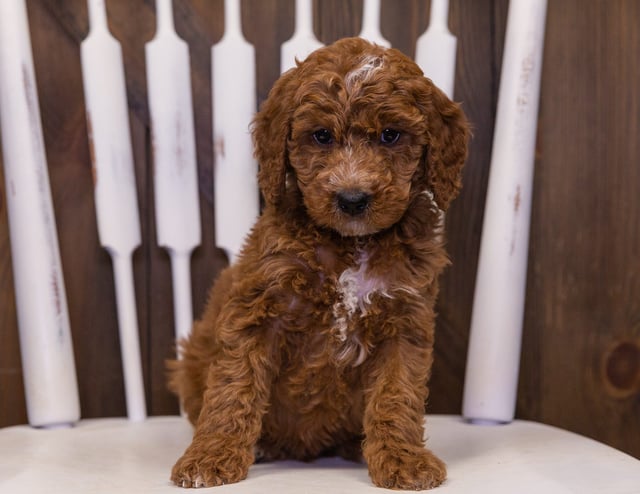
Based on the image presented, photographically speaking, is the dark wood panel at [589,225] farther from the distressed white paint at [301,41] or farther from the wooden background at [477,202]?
the distressed white paint at [301,41]

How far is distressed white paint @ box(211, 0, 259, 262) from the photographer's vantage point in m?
1.69

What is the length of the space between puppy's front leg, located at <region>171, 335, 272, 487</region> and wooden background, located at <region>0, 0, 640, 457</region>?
568mm

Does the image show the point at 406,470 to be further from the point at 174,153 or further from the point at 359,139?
the point at 174,153

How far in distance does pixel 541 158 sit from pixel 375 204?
755mm

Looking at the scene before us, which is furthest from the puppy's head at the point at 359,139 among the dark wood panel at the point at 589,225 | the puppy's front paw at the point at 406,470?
the dark wood panel at the point at 589,225

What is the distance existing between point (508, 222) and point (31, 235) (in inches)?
35.6

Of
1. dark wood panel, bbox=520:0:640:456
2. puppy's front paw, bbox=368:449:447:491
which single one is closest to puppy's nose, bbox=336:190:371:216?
puppy's front paw, bbox=368:449:447:491

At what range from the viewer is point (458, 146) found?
140cm

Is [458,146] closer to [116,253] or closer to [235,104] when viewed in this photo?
[235,104]

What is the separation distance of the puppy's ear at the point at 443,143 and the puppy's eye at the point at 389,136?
58mm

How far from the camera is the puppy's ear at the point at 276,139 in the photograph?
1.37 m

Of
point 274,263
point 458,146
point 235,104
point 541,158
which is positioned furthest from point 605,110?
point 274,263

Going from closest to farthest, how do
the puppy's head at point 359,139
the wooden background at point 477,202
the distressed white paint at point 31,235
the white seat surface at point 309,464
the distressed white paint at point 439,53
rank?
the white seat surface at point 309,464
the puppy's head at point 359,139
the distressed white paint at point 31,235
the distressed white paint at point 439,53
the wooden background at point 477,202

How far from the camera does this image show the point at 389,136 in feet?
4.38
